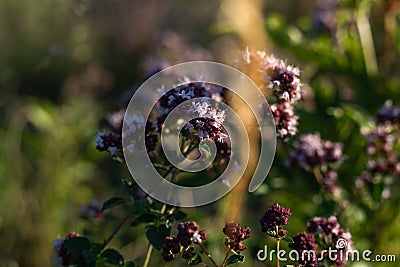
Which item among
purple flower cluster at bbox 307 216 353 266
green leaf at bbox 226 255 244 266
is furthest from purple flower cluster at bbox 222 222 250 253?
purple flower cluster at bbox 307 216 353 266

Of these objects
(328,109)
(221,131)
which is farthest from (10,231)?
(221,131)

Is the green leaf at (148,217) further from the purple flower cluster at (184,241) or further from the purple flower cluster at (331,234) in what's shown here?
the purple flower cluster at (331,234)

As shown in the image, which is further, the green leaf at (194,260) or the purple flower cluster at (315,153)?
the purple flower cluster at (315,153)

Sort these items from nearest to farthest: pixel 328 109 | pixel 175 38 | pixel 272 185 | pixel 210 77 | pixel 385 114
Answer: pixel 210 77, pixel 385 114, pixel 272 185, pixel 328 109, pixel 175 38

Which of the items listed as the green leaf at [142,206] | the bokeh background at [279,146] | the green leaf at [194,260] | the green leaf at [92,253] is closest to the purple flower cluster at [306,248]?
the green leaf at [194,260]

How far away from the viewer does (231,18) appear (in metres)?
2.70

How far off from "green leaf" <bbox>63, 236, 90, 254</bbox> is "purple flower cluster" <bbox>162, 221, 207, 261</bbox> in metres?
0.23

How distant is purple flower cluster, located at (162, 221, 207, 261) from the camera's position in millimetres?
1107

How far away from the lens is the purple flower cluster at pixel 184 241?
111 centimetres

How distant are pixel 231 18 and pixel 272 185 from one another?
3.58 feet

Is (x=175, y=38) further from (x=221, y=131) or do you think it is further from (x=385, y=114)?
(x=221, y=131)

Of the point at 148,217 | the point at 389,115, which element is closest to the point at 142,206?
the point at 148,217

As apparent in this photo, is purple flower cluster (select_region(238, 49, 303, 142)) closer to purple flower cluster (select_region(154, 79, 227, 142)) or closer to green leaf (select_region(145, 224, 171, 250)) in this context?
purple flower cluster (select_region(154, 79, 227, 142))

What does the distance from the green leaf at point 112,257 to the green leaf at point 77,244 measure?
1.6 inches
